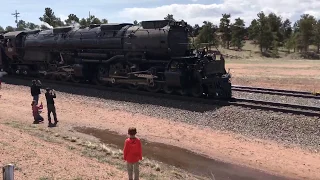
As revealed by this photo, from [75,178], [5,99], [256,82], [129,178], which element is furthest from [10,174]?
[256,82]

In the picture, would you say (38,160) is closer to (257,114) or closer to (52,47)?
(257,114)

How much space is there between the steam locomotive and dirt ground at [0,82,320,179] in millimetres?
3042

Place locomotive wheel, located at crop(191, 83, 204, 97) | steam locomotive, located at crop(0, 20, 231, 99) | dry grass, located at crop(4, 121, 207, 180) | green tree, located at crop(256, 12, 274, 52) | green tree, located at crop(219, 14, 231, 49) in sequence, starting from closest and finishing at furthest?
1. dry grass, located at crop(4, 121, 207, 180)
2. locomotive wheel, located at crop(191, 83, 204, 97)
3. steam locomotive, located at crop(0, 20, 231, 99)
4. green tree, located at crop(256, 12, 274, 52)
5. green tree, located at crop(219, 14, 231, 49)

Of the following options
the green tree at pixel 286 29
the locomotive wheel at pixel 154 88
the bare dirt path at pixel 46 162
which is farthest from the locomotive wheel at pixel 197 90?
the green tree at pixel 286 29

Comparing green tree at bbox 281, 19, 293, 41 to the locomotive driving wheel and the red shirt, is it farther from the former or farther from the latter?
the red shirt

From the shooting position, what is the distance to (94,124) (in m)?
14.6

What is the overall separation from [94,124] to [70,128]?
3.34 feet

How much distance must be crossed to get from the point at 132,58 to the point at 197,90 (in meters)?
4.28

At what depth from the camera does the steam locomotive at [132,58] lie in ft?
57.9

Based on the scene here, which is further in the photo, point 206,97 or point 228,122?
point 206,97

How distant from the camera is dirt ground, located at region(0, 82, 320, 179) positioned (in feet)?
27.7

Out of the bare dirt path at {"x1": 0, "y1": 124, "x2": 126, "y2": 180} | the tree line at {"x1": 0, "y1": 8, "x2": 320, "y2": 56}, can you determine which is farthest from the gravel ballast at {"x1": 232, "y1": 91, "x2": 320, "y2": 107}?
the tree line at {"x1": 0, "y1": 8, "x2": 320, "y2": 56}

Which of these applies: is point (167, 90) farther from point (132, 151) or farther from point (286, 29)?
point (286, 29)

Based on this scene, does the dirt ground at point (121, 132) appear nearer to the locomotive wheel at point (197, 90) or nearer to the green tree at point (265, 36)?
the locomotive wheel at point (197, 90)
